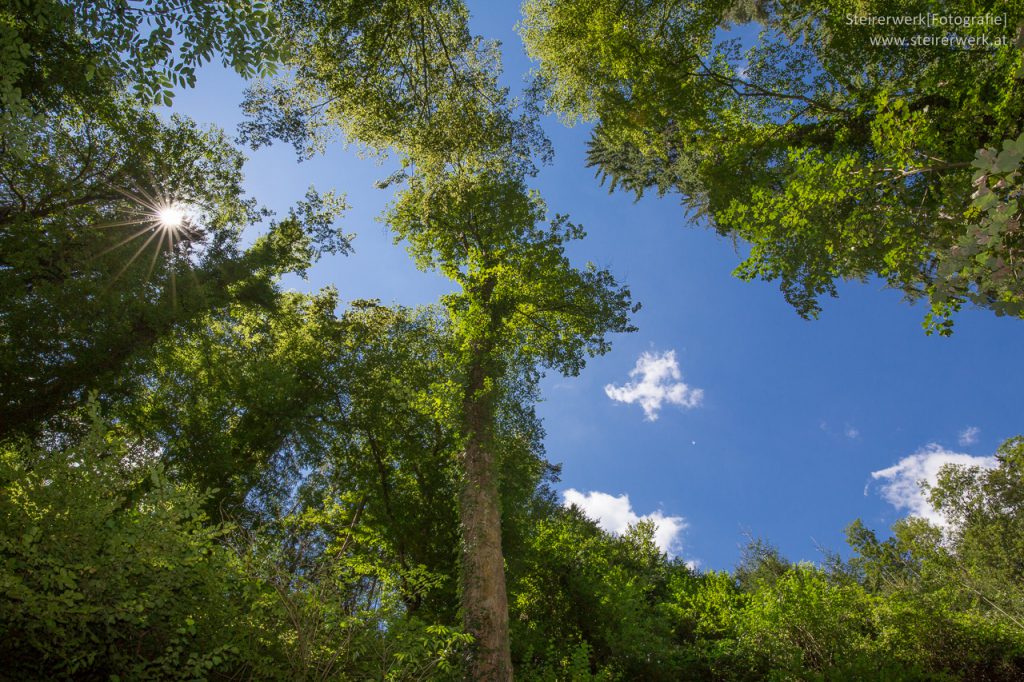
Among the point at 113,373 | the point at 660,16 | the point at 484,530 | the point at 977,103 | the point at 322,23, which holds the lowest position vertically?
the point at 484,530

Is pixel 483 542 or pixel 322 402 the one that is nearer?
pixel 483 542

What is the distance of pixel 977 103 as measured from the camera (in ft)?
19.6

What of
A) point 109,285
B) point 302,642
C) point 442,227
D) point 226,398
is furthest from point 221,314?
point 302,642

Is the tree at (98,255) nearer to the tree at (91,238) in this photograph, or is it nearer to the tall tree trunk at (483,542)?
the tree at (91,238)

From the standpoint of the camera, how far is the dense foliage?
3.99 meters

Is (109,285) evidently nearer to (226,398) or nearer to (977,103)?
(226,398)

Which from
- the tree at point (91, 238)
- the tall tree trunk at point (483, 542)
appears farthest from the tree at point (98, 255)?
the tall tree trunk at point (483, 542)

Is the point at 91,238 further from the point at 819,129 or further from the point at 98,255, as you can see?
the point at 819,129

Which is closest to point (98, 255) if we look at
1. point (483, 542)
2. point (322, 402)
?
point (322, 402)

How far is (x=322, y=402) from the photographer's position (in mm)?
13430

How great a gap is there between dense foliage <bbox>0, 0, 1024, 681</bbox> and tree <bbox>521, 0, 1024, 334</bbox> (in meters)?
0.30

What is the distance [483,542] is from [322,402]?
24.1ft

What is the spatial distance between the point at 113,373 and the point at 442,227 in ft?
25.1

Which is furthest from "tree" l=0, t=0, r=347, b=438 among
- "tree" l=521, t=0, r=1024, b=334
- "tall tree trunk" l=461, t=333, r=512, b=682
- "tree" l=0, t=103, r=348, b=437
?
"tree" l=521, t=0, r=1024, b=334
